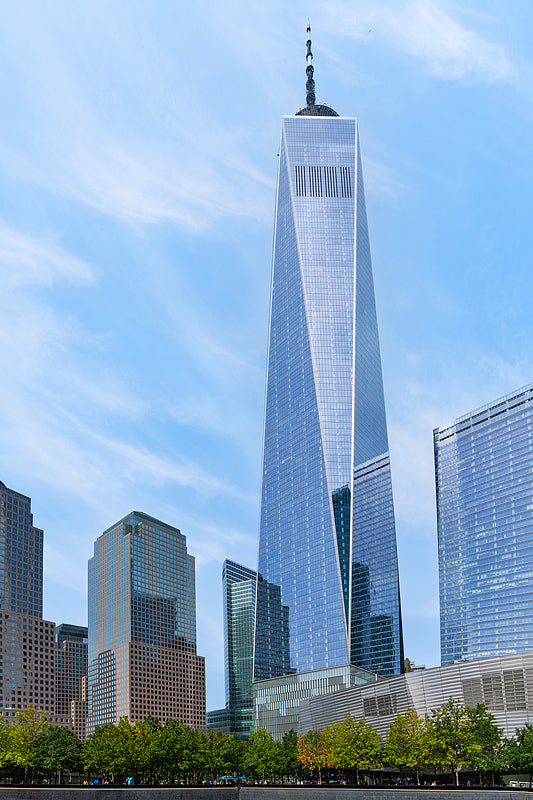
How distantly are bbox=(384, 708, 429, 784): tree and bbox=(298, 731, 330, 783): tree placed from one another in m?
17.5

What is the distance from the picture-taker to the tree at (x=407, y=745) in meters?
113

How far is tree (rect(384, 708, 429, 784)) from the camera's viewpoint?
11331 centimetres

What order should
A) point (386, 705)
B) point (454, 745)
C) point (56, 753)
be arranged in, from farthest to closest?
point (386, 705), point (56, 753), point (454, 745)

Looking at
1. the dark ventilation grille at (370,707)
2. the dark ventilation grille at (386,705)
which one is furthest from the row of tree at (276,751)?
the dark ventilation grille at (370,707)

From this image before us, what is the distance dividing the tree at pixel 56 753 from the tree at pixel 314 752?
37.6m

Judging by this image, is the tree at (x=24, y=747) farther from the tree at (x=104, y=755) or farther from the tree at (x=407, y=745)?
the tree at (x=407, y=745)

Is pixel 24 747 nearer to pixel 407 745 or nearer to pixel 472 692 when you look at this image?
pixel 407 745

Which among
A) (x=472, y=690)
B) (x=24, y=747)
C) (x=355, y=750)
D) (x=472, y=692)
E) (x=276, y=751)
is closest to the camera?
(x=355, y=750)

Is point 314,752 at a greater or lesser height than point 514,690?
lesser

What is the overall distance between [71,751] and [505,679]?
72198 millimetres

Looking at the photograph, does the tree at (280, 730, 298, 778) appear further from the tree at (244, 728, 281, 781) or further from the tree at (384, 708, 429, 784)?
the tree at (384, 708, 429, 784)

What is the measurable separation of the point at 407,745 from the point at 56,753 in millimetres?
55130

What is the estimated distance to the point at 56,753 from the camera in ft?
435

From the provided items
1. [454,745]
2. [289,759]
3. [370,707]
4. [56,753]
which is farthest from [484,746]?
[56,753]
